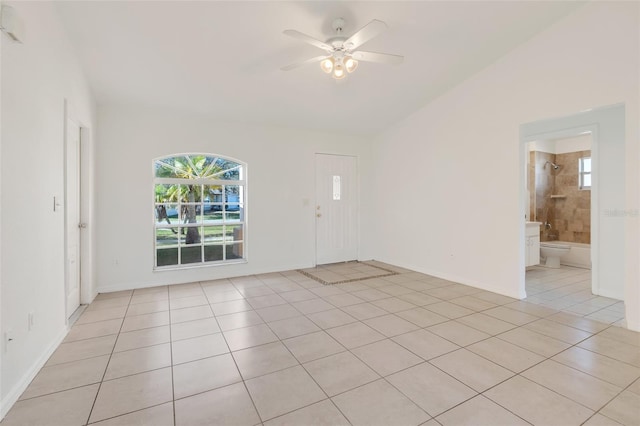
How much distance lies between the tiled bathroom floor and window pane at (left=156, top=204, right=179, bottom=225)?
492 cm

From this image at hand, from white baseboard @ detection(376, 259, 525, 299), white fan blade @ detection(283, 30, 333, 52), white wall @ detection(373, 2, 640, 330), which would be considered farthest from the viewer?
white baseboard @ detection(376, 259, 525, 299)

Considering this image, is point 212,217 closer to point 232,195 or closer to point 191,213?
point 191,213

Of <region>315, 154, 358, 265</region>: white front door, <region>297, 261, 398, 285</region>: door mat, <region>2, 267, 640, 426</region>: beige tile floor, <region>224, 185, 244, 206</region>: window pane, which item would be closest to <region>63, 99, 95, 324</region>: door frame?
<region>2, 267, 640, 426</region>: beige tile floor

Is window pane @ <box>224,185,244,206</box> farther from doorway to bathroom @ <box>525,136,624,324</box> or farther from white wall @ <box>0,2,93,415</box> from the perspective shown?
doorway to bathroom @ <box>525,136,624,324</box>

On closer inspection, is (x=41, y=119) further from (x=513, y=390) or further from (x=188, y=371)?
(x=513, y=390)

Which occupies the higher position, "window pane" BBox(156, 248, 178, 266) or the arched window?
the arched window

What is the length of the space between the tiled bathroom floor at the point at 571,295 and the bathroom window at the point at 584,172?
1.88m

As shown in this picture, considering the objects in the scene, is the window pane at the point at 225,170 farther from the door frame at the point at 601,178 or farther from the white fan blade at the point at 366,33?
the door frame at the point at 601,178

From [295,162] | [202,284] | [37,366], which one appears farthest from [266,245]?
[37,366]

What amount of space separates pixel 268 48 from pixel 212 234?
291 cm

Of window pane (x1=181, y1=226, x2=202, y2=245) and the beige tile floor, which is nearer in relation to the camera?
the beige tile floor

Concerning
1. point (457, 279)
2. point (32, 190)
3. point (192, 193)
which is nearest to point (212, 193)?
point (192, 193)

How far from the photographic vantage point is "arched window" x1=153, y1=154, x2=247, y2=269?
4559 mm

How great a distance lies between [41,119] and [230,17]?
175 centimetres
